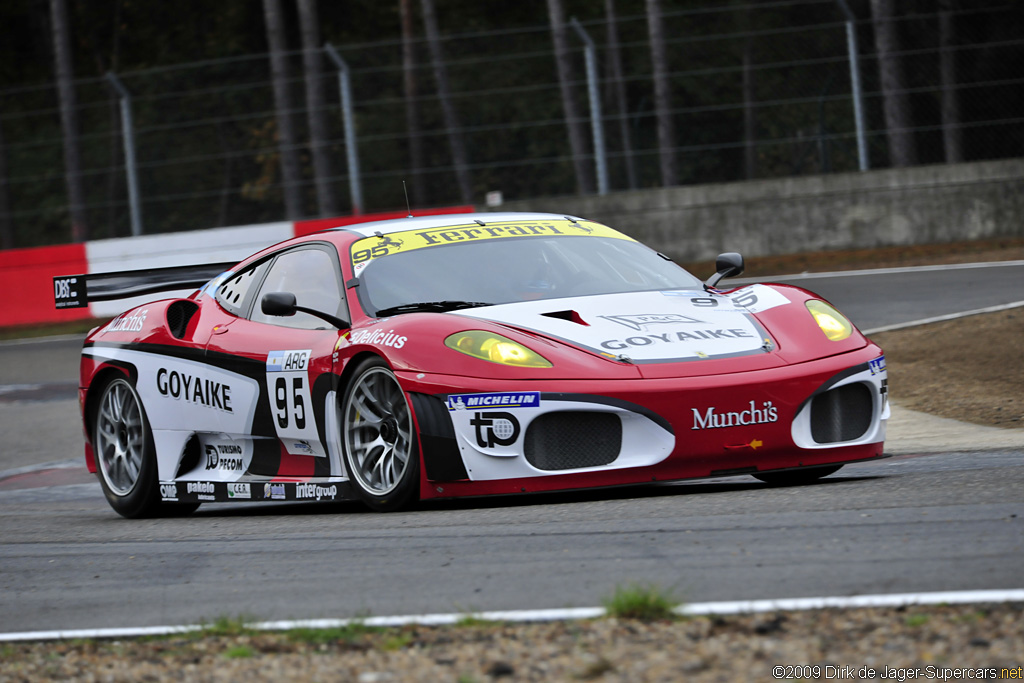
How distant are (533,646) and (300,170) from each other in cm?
1866

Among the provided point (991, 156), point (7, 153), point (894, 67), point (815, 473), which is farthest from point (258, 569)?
point (7, 153)

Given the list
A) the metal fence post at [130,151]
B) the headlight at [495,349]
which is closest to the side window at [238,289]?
the headlight at [495,349]

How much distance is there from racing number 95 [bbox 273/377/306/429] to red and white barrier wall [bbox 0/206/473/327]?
1105cm

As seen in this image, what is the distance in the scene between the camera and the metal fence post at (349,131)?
18.4m

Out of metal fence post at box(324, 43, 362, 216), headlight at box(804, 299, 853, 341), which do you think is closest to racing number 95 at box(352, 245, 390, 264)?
headlight at box(804, 299, 853, 341)

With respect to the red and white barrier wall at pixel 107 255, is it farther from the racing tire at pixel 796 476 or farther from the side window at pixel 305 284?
the racing tire at pixel 796 476

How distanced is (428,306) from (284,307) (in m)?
0.64

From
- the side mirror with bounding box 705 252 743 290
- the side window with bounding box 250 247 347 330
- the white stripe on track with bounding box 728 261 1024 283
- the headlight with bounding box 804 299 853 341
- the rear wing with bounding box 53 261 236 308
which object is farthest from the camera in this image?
the white stripe on track with bounding box 728 261 1024 283

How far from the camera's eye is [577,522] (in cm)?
466

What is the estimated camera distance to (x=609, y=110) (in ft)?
62.3

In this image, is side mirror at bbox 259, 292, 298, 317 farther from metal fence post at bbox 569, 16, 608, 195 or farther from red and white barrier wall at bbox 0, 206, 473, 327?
metal fence post at bbox 569, 16, 608, 195

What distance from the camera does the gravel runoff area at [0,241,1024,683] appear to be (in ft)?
9.08

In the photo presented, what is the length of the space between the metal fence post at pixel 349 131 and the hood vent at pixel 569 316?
13.1m

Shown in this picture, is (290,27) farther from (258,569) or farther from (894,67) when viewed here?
A: (258,569)
